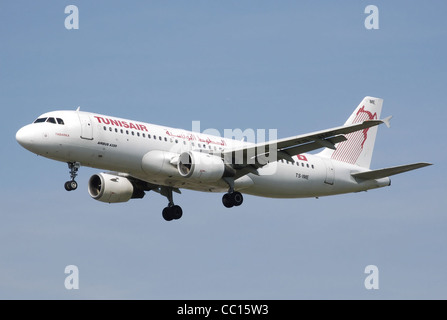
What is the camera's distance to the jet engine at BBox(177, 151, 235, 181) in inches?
2020

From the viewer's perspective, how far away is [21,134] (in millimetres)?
49500

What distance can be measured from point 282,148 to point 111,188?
10.0 meters

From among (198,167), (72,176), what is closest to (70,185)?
(72,176)

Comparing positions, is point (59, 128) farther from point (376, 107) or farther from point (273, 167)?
point (376, 107)

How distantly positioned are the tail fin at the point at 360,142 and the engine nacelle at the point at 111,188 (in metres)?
12.8

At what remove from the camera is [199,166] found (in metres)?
51.4

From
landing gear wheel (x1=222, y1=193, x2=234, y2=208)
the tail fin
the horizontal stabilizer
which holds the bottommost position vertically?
landing gear wheel (x1=222, y1=193, x2=234, y2=208)

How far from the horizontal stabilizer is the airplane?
60 mm

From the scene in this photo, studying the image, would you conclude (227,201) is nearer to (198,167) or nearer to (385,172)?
(198,167)

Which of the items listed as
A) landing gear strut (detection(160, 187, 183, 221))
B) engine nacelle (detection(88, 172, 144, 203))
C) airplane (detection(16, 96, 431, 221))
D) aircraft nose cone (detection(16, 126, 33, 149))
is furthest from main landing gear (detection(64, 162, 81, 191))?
landing gear strut (detection(160, 187, 183, 221))

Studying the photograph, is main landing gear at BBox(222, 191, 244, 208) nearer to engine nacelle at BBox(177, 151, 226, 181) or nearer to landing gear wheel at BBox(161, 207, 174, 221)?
engine nacelle at BBox(177, 151, 226, 181)

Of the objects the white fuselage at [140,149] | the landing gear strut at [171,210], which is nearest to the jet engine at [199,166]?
the white fuselage at [140,149]

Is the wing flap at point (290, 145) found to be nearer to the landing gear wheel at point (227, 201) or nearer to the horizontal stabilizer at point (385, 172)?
the landing gear wheel at point (227, 201)

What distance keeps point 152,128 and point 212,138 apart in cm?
413
